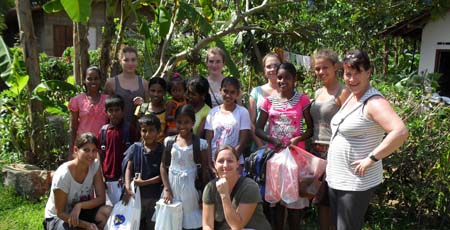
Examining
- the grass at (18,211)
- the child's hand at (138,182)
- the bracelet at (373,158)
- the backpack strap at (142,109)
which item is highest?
the backpack strap at (142,109)

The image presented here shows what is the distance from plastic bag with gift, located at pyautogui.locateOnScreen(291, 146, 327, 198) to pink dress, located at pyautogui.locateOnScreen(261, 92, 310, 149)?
11cm

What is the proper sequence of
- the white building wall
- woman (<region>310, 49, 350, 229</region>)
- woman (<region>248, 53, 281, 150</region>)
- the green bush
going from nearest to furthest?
woman (<region>310, 49, 350, 229</region>), woman (<region>248, 53, 281, 150</region>), the green bush, the white building wall

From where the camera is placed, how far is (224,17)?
9.32 metres

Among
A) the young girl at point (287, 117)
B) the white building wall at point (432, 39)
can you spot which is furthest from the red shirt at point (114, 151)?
the white building wall at point (432, 39)

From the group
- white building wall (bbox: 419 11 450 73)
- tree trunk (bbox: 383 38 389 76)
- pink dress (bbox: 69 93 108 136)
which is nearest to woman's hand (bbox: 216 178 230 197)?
pink dress (bbox: 69 93 108 136)

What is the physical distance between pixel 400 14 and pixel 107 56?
708 centimetres

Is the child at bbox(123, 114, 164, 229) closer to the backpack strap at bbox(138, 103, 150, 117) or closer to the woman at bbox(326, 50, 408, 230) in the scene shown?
the backpack strap at bbox(138, 103, 150, 117)

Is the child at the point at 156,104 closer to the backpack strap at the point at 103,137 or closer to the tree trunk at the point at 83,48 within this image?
the backpack strap at the point at 103,137

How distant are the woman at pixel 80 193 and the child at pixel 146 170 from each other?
9.8 inches

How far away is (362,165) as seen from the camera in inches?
105

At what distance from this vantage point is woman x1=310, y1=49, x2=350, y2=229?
3.34 m

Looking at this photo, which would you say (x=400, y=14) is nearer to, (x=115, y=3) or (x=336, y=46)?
(x=336, y=46)

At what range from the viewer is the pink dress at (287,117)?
3.48 metres

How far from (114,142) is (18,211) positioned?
173 cm
